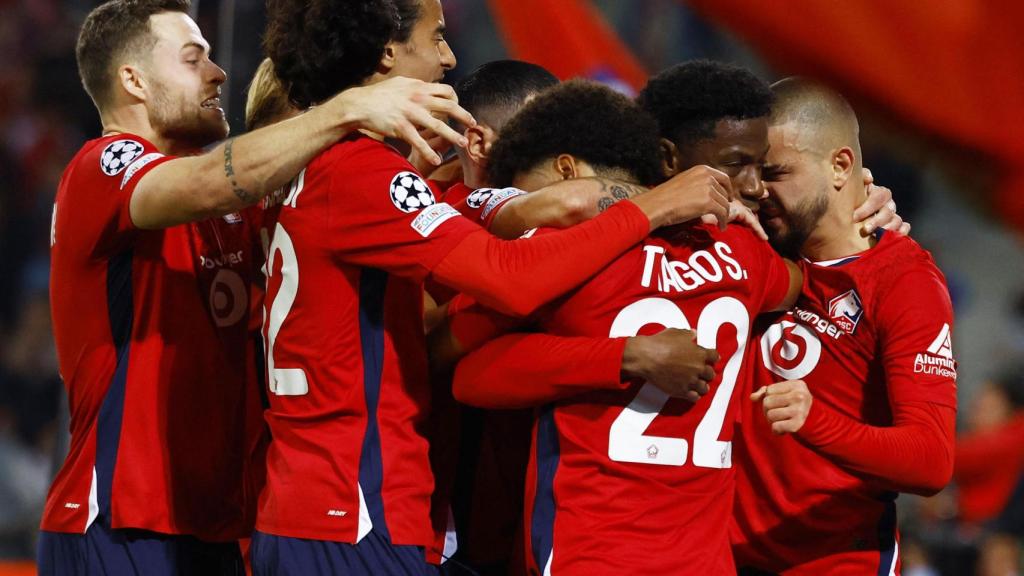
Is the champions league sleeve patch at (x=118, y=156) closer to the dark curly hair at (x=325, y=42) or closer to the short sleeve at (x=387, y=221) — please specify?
the dark curly hair at (x=325, y=42)

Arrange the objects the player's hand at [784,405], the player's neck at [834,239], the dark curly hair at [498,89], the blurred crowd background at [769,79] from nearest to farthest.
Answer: the player's hand at [784,405] < the player's neck at [834,239] < the dark curly hair at [498,89] < the blurred crowd background at [769,79]

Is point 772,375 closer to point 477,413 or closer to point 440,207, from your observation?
point 477,413

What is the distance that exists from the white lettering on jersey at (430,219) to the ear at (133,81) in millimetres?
1214

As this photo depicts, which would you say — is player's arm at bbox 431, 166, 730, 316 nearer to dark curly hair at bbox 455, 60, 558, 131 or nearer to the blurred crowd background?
dark curly hair at bbox 455, 60, 558, 131

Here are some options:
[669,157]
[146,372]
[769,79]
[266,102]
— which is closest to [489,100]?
[266,102]

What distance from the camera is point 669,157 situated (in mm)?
3480

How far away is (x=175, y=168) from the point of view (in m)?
3.33

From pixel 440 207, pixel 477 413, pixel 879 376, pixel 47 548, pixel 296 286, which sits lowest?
pixel 47 548

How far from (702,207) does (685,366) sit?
1.25 feet

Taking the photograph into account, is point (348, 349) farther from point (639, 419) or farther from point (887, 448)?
point (887, 448)

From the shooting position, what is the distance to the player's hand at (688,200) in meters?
3.11

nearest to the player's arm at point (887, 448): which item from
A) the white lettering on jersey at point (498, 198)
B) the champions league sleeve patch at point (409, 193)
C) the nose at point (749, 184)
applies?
the nose at point (749, 184)

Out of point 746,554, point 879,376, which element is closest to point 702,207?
point 879,376

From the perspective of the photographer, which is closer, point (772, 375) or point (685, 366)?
point (685, 366)
